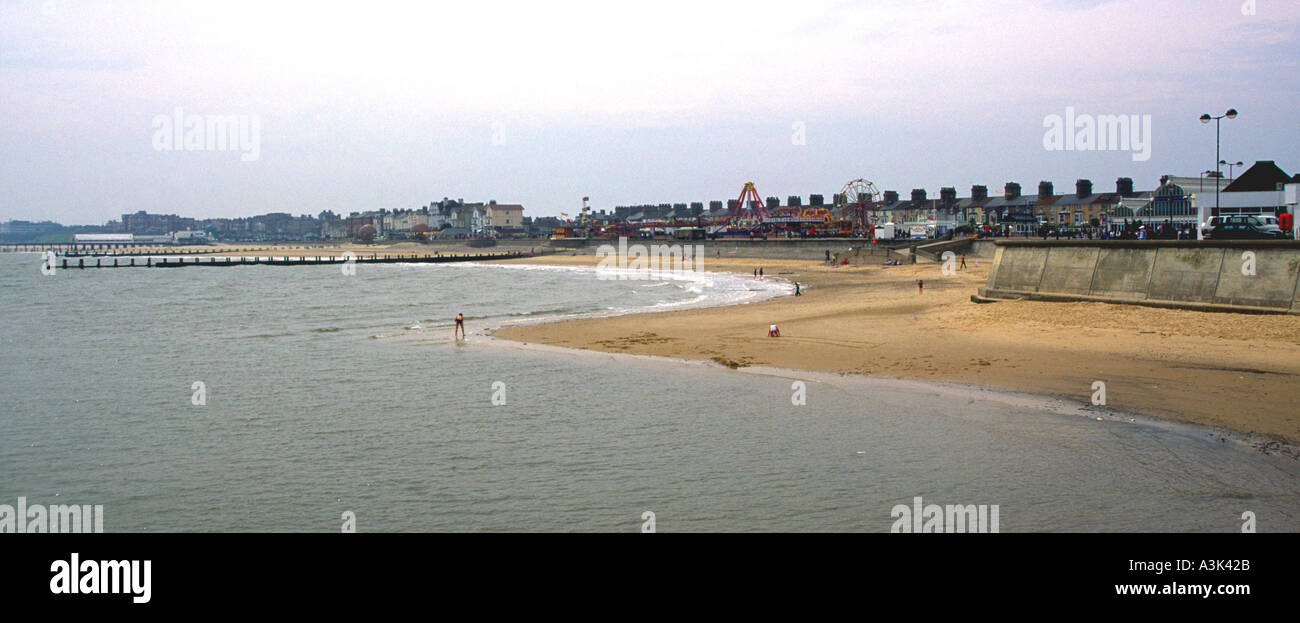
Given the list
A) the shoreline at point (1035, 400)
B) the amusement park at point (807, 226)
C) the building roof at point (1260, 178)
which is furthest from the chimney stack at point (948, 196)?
the shoreline at point (1035, 400)

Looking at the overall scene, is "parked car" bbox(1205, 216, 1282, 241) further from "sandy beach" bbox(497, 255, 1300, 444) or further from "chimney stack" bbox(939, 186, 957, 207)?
"chimney stack" bbox(939, 186, 957, 207)

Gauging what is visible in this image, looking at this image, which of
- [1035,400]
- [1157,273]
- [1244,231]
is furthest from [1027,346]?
[1244,231]

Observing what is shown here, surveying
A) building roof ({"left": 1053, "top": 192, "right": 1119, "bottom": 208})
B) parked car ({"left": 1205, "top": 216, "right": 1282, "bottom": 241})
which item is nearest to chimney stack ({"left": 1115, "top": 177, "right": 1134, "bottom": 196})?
building roof ({"left": 1053, "top": 192, "right": 1119, "bottom": 208})

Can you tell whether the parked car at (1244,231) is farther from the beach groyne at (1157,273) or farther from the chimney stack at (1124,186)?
the chimney stack at (1124,186)

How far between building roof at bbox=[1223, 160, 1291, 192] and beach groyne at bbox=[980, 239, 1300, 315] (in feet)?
132

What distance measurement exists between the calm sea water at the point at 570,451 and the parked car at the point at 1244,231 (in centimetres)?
1840

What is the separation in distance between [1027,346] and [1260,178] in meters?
54.1

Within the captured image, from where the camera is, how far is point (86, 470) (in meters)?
14.0

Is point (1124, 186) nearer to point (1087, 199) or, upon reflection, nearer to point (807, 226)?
point (1087, 199)

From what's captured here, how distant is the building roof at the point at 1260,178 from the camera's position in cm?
6144

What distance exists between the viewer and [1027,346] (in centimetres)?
2345

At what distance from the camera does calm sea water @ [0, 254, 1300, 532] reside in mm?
11469
